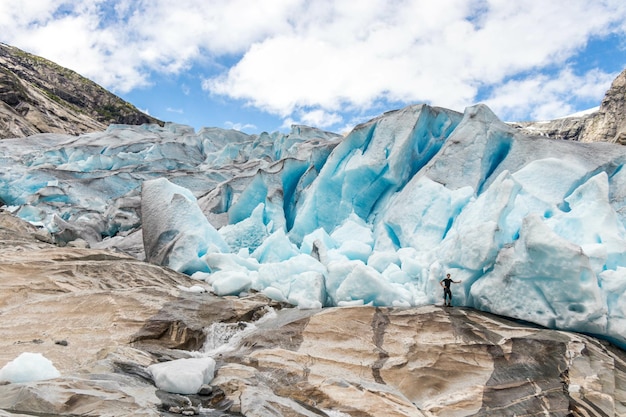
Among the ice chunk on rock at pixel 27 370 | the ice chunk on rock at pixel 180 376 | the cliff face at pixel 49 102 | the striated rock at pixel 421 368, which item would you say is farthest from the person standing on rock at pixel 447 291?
the cliff face at pixel 49 102

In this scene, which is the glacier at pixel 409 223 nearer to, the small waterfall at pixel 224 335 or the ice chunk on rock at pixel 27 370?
the small waterfall at pixel 224 335

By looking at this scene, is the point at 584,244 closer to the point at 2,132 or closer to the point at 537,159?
the point at 537,159

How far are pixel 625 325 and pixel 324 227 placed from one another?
8288 mm

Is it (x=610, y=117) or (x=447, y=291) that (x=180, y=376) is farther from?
(x=610, y=117)

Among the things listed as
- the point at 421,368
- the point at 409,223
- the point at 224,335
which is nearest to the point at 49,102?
the point at 409,223

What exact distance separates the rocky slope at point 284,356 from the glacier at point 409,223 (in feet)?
2.40

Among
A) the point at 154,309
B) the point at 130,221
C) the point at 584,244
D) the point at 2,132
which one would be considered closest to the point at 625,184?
the point at 584,244

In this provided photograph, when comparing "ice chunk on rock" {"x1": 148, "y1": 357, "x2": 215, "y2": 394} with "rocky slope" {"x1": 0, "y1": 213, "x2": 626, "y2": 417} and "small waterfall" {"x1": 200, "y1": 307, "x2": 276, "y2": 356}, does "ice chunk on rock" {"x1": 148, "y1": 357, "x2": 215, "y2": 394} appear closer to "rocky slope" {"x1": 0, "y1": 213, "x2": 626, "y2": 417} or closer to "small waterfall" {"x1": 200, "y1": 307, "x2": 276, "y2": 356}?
"rocky slope" {"x1": 0, "y1": 213, "x2": 626, "y2": 417}

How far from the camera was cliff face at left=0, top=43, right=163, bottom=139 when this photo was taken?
3622 centimetres

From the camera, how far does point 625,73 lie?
40.8m

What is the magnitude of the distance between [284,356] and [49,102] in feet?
140

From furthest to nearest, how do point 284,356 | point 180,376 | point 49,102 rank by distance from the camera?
point 49,102
point 284,356
point 180,376

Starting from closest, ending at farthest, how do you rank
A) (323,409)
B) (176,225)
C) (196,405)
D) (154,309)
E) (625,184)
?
(196,405)
(323,409)
(154,309)
(625,184)
(176,225)

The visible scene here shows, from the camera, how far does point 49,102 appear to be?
41.1 m
